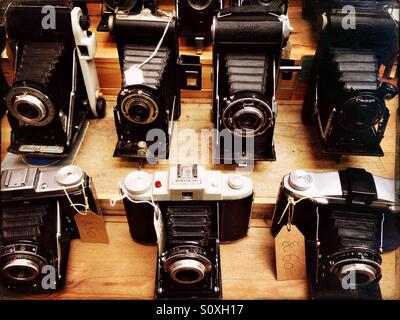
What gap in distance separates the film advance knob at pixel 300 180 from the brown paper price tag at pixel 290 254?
0.37 feet

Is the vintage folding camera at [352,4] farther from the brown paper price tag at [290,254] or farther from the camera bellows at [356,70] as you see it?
the brown paper price tag at [290,254]

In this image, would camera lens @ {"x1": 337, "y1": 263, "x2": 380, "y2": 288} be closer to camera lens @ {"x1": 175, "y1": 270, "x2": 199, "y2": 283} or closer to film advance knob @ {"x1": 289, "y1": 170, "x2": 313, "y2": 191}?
film advance knob @ {"x1": 289, "y1": 170, "x2": 313, "y2": 191}

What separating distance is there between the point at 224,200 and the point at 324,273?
1.16ft

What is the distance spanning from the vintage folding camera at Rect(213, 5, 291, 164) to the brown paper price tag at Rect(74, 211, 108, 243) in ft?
1.48

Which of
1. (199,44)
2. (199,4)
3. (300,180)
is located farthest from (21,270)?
(199,4)

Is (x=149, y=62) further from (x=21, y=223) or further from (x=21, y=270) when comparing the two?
(x=21, y=270)

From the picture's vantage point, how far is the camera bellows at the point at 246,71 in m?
1.45

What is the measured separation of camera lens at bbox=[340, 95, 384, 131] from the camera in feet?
4.50

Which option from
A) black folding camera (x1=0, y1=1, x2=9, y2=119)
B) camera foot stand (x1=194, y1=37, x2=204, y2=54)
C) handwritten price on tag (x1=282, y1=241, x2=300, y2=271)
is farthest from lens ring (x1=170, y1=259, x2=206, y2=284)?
black folding camera (x1=0, y1=1, x2=9, y2=119)

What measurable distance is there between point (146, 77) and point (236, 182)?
493mm

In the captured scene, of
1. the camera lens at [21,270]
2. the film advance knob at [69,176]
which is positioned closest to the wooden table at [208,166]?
the camera lens at [21,270]

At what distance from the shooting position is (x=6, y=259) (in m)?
1.19

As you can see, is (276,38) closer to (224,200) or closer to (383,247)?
(224,200)

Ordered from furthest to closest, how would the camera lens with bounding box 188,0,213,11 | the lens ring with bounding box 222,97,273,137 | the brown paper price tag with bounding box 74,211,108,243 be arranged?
the camera lens with bounding box 188,0,213,11 → the lens ring with bounding box 222,97,273,137 → the brown paper price tag with bounding box 74,211,108,243
